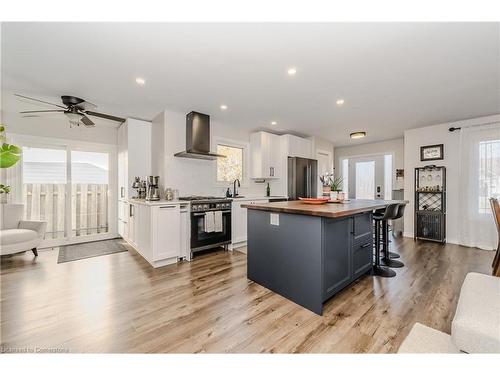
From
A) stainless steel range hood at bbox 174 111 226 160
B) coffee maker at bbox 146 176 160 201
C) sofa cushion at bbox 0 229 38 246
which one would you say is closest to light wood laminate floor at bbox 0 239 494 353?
sofa cushion at bbox 0 229 38 246

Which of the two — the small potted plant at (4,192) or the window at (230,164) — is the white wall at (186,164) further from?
the small potted plant at (4,192)

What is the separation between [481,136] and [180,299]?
5.74m

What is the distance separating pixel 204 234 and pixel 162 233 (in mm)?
672

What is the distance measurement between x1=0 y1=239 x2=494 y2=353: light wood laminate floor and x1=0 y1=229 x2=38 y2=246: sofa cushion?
338 millimetres

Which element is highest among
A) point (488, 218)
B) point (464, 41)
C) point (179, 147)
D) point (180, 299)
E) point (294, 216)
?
point (464, 41)

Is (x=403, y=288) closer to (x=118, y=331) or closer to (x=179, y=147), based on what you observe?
(x=118, y=331)

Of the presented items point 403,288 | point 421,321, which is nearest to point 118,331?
point 421,321

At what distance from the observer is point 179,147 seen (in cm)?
391

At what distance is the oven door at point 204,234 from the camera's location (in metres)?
3.39

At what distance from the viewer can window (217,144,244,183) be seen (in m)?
4.62

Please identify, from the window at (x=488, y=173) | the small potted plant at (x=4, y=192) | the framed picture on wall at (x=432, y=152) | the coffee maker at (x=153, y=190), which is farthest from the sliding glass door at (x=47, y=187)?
the window at (x=488, y=173)

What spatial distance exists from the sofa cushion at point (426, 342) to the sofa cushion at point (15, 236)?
15.8 feet

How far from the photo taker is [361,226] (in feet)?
7.98

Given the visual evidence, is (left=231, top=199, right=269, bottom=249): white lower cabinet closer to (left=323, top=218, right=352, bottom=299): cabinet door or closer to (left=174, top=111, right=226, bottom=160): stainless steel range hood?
(left=174, top=111, right=226, bottom=160): stainless steel range hood
